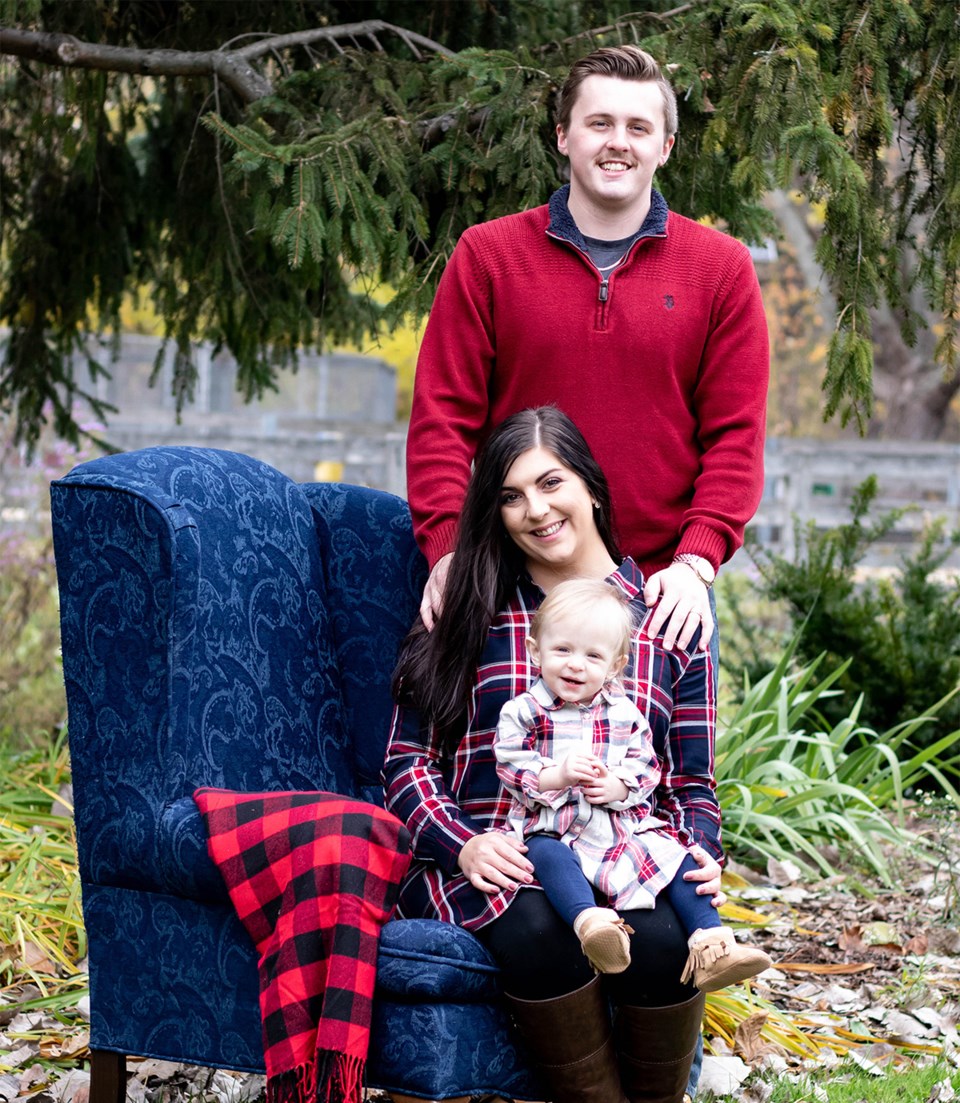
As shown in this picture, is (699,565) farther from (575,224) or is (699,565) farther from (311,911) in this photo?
(311,911)

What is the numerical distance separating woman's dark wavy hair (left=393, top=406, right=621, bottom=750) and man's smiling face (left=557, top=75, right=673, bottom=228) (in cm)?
51

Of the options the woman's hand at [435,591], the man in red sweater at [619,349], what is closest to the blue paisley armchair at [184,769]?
the woman's hand at [435,591]

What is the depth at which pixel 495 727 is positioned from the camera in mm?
2736

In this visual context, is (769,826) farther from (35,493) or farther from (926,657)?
(35,493)

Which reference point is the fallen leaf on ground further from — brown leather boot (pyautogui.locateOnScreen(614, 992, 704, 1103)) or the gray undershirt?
the gray undershirt

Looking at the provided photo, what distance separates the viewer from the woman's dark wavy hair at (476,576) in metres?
2.75

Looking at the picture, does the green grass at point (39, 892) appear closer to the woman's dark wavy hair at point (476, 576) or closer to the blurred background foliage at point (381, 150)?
the woman's dark wavy hair at point (476, 576)

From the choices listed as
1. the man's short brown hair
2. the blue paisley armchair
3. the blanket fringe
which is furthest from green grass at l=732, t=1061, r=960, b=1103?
the man's short brown hair

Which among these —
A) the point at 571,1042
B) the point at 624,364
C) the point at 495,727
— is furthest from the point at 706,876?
the point at 624,364

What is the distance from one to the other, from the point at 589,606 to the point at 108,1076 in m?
1.33

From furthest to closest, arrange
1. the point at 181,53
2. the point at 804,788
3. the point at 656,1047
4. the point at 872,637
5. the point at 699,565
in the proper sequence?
the point at 872,637 → the point at 804,788 → the point at 181,53 → the point at 699,565 → the point at 656,1047

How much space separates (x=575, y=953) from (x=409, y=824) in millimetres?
438

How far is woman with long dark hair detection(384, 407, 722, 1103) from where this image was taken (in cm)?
245

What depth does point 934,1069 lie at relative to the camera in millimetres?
3188
